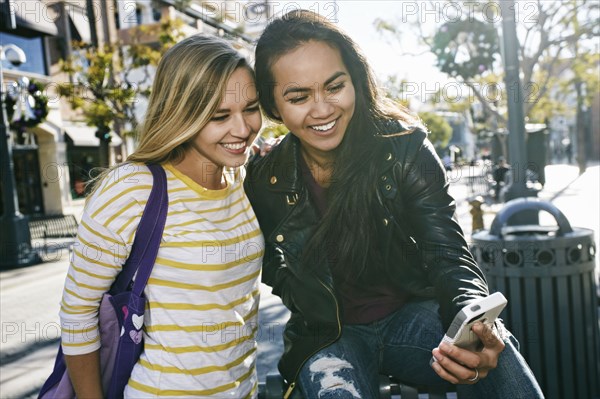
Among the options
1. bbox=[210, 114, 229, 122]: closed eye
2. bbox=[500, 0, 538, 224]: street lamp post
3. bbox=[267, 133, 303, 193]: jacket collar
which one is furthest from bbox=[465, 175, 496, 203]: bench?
bbox=[210, 114, 229, 122]: closed eye

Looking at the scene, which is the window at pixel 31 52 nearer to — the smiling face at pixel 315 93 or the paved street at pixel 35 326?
the paved street at pixel 35 326

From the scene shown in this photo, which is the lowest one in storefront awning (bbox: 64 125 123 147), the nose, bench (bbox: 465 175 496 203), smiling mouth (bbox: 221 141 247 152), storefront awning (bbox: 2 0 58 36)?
bench (bbox: 465 175 496 203)

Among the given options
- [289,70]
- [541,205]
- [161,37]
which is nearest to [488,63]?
[161,37]

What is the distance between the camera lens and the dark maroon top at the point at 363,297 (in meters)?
2.25

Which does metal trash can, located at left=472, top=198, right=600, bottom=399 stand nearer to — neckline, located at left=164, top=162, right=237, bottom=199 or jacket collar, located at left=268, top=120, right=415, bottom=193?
jacket collar, located at left=268, top=120, right=415, bottom=193

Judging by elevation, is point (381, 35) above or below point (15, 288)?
above

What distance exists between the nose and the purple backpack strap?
0.69 m

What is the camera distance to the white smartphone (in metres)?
1.67

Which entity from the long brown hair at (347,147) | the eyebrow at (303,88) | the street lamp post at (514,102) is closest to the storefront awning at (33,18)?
the street lamp post at (514,102)

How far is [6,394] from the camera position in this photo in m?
4.66

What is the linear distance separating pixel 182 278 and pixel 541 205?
212cm

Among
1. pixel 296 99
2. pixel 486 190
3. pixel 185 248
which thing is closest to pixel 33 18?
pixel 486 190

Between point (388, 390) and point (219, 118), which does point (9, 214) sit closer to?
point (219, 118)

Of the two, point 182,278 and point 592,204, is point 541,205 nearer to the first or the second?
point 182,278
